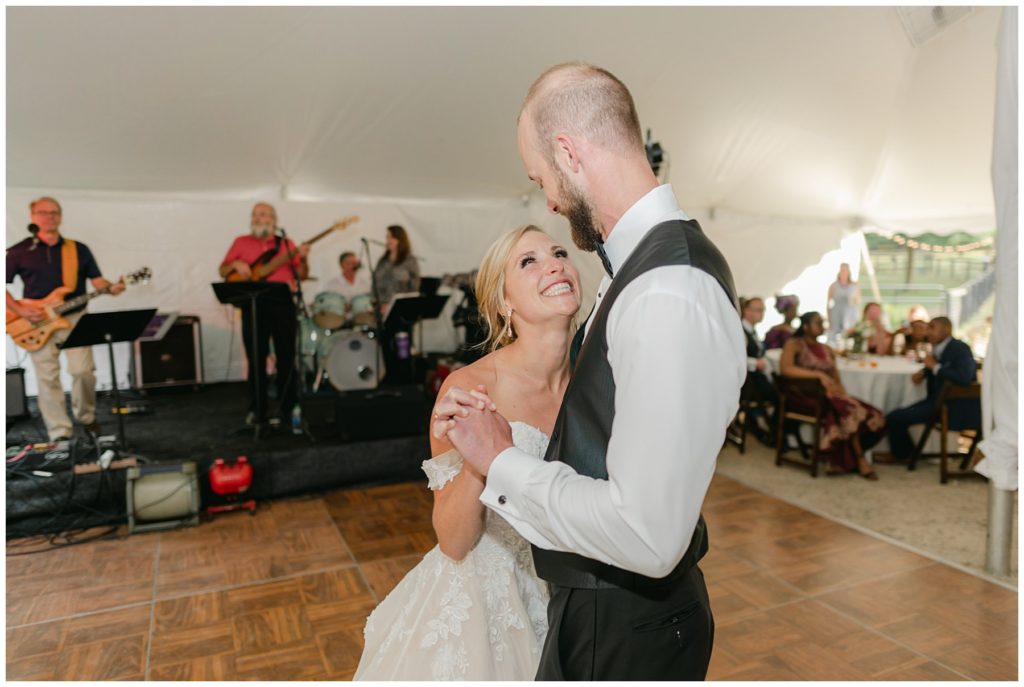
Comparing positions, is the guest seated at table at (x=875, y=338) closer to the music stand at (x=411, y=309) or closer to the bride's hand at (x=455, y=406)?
the music stand at (x=411, y=309)

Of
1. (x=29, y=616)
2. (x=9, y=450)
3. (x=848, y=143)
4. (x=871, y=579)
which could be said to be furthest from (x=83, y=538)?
(x=848, y=143)

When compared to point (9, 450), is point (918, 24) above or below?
above

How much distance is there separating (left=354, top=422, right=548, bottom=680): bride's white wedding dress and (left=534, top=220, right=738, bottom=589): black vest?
2.14 ft

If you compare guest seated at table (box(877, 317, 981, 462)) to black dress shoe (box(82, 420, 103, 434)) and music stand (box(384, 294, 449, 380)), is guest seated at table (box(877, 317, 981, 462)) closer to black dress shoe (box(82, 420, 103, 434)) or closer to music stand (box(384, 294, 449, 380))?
music stand (box(384, 294, 449, 380))

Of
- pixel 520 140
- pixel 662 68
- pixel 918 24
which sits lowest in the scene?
pixel 520 140

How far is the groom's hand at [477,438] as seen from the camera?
3.51ft

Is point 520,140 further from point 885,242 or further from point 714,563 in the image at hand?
point 885,242

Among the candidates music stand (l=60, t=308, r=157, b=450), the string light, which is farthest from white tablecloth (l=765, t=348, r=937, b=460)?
the string light

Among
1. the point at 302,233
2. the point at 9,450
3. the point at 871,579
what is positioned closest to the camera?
Result: the point at 871,579

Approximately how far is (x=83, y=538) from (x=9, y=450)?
1.40 metres

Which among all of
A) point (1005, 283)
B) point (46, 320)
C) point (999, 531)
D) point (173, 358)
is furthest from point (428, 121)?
point (999, 531)

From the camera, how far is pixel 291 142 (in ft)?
24.9

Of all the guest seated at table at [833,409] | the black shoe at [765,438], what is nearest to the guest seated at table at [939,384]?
the guest seated at table at [833,409]

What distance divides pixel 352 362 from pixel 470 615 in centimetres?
535
